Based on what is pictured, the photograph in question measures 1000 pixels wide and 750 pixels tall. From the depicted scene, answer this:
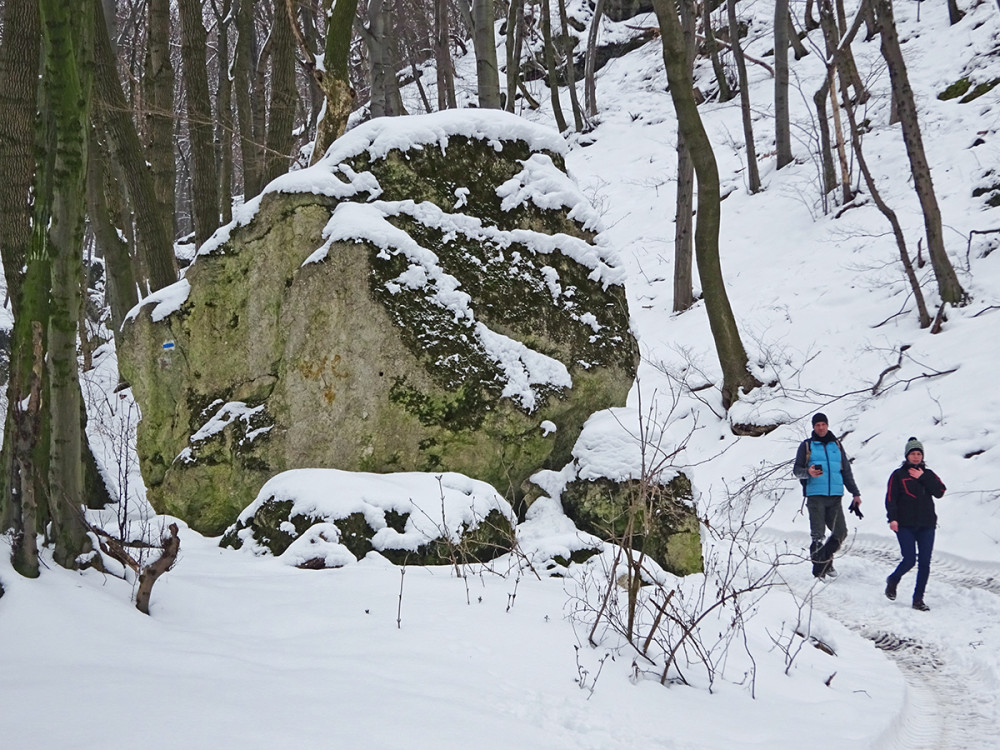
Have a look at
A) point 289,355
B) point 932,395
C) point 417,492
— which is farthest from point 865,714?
point 932,395

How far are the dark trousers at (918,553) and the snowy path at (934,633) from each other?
210 millimetres

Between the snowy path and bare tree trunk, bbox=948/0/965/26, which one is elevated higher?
bare tree trunk, bbox=948/0/965/26

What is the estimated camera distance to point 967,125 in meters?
15.6

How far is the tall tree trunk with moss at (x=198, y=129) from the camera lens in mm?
9508

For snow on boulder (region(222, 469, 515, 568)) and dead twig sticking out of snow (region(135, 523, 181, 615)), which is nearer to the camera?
dead twig sticking out of snow (region(135, 523, 181, 615))

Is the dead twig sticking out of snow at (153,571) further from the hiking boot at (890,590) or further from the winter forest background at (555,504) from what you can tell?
the hiking boot at (890,590)

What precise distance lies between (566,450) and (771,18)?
2369cm

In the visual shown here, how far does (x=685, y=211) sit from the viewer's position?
14.6 meters

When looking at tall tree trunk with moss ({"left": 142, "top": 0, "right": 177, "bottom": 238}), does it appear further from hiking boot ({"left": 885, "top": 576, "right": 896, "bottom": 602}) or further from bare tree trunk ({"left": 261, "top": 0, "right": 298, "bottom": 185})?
hiking boot ({"left": 885, "top": 576, "right": 896, "bottom": 602})

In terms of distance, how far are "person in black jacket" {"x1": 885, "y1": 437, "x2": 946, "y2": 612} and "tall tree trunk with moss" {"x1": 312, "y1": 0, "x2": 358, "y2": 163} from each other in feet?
21.4

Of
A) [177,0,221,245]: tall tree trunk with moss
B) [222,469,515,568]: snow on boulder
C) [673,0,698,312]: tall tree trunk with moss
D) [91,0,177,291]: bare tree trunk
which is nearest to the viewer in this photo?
[222,469,515,568]: snow on boulder

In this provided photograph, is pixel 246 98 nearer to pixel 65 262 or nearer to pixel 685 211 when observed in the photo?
pixel 685 211

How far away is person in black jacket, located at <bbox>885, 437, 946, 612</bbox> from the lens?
6.37m

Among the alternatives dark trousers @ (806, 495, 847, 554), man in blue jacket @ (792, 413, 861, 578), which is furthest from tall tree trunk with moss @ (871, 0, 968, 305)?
dark trousers @ (806, 495, 847, 554)
